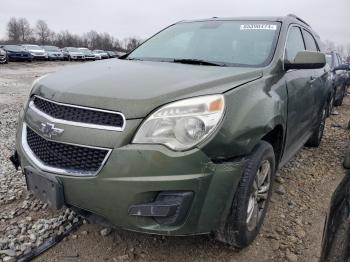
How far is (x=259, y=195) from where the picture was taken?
8.97 feet

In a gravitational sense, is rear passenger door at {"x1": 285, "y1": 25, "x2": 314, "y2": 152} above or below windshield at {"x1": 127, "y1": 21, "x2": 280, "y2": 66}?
below

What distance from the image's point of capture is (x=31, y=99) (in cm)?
266

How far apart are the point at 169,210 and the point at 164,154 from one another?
1.04ft

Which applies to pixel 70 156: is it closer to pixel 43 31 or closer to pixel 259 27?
pixel 259 27

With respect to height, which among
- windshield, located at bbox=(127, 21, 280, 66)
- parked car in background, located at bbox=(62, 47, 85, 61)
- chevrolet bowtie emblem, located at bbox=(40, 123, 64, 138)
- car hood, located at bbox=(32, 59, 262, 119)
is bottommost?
parked car in background, located at bbox=(62, 47, 85, 61)

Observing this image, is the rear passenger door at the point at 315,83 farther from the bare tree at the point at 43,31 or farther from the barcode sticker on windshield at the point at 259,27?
the bare tree at the point at 43,31

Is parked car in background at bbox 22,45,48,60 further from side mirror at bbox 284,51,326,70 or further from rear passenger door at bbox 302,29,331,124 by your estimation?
side mirror at bbox 284,51,326,70

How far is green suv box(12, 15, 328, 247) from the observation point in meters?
2.00

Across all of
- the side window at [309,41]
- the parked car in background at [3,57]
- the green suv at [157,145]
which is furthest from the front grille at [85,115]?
the parked car in background at [3,57]

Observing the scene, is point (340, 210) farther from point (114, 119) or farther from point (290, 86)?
point (290, 86)

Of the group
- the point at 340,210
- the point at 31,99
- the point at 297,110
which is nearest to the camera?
the point at 340,210

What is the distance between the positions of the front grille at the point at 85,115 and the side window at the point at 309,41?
2.89 m

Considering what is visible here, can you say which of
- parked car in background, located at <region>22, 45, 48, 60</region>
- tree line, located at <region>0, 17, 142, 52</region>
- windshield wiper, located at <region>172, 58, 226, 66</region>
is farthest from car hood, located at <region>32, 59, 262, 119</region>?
tree line, located at <region>0, 17, 142, 52</region>

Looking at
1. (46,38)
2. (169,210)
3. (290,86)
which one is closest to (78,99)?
(169,210)
